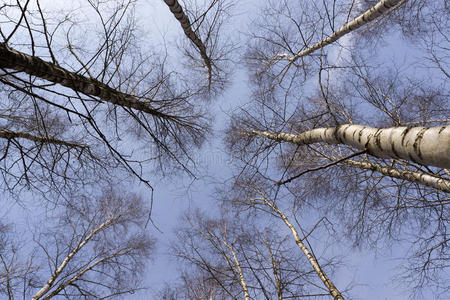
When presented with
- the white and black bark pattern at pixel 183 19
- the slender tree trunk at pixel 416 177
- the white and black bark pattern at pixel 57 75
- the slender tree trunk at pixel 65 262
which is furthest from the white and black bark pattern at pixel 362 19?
the slender tree trunk at pixel 65 262

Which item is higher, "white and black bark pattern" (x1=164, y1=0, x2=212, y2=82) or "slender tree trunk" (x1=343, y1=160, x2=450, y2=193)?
"white and black bark pattern" (x1=164, y1=0, x2=212, y2=82)

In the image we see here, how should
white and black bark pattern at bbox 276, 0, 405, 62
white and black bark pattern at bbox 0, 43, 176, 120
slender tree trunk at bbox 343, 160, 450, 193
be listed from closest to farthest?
white and black bark pattern at bbox 0, 43, 176, 120, slender tree trunk at bbox 343, 160, 450, 193, white and black bark pattern at bbox 276, 0, 405, 62

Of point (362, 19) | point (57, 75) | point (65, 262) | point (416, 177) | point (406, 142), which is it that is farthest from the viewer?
point (65, 262)

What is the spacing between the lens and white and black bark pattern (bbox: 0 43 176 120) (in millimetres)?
1842

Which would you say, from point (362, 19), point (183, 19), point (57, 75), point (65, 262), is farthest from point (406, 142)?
point (65, 262)

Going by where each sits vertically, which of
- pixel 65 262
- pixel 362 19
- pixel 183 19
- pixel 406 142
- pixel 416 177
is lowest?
pixel 406 142

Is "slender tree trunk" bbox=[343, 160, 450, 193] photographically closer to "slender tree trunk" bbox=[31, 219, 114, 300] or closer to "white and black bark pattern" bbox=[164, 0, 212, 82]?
"white and black bark pattern" bbox=[164, 0, 212, 82]

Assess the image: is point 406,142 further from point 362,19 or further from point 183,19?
point 362,19

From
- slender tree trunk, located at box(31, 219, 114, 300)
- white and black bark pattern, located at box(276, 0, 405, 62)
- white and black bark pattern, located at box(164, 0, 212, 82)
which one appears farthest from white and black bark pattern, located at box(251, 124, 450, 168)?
slender tree trunk, located at box(31, 219, 114, 300)

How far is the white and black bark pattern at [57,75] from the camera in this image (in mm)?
1842

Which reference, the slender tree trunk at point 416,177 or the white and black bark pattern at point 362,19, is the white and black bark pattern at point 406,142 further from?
the white and black bark pattern at point 362,19

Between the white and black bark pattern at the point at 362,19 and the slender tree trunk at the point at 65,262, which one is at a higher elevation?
the white and black bark pattern at the point at 362,19

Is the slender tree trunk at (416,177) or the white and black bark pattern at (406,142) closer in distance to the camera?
the white and black bark pattern at (406,142)

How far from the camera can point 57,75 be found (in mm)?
2043
